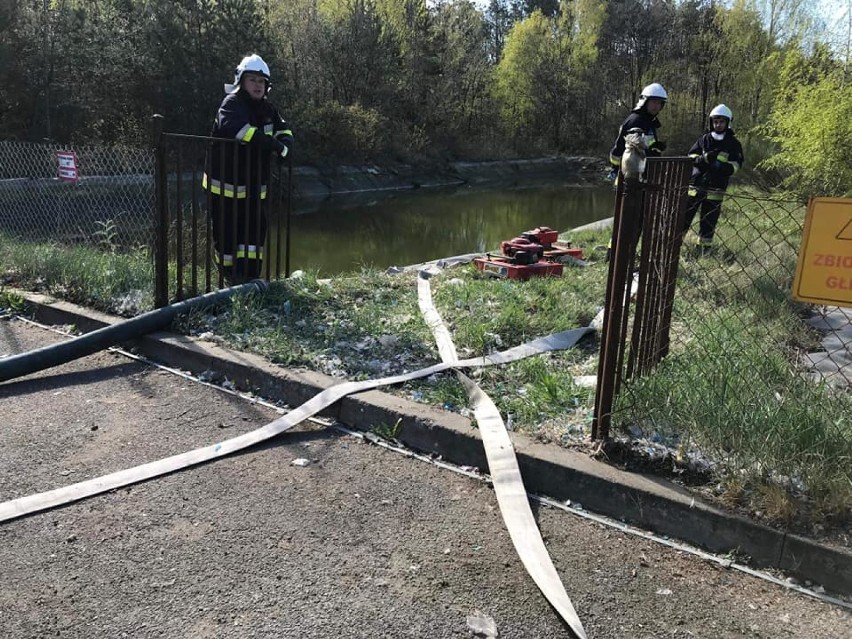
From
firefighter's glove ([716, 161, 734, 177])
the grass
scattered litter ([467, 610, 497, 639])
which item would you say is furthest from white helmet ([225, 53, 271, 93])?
firefighter's glove ([716, 161, 734, 177])

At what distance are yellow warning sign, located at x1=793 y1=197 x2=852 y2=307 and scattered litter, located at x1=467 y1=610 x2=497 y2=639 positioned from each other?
168 centimetres

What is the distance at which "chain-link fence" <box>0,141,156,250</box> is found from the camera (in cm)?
779

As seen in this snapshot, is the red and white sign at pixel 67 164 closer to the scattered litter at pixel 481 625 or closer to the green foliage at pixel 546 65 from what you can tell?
the scattered litter at pixel 481 625

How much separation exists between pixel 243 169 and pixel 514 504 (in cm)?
391

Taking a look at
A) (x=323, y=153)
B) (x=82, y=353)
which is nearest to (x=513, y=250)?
(x=82, y=353)

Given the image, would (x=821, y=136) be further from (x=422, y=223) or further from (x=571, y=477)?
(x=571, y=477)

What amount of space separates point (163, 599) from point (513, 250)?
618cm

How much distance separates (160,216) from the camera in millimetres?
5035

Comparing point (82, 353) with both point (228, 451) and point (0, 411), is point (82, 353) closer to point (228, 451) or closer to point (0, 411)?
point (0, 411)

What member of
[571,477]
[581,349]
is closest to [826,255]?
[571,477]

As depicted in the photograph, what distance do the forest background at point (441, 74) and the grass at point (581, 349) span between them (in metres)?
7.65

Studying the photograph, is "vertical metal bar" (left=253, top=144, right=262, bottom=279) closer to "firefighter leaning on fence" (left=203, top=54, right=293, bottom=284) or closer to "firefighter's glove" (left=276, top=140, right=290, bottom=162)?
"firefighter leaning on fence" (left=203, top=54, right=293, bottom=284)

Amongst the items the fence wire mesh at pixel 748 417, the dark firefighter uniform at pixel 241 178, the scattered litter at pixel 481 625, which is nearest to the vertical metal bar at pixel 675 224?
the fence wire mesh at pixel 748 417

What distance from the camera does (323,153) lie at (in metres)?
29.0
